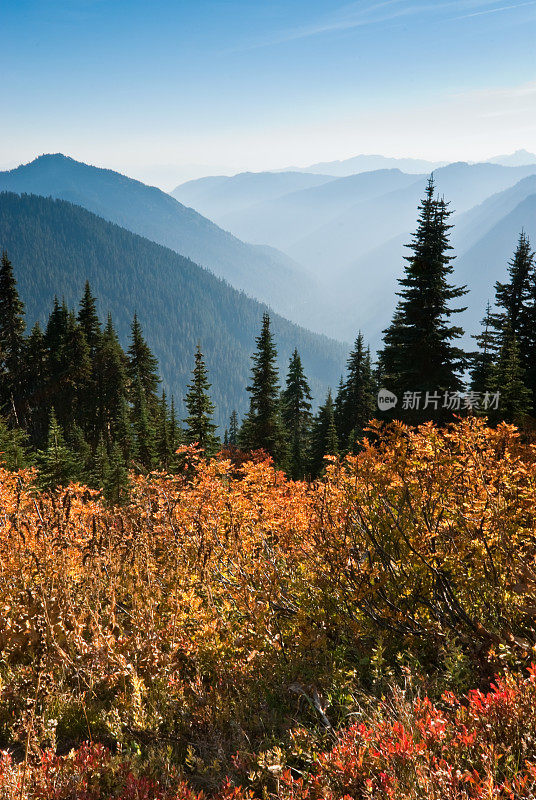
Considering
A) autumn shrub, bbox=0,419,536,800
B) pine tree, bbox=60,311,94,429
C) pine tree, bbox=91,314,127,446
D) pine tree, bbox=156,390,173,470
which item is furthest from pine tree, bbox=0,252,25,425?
autumn shrub, bbox=0,419,536,800

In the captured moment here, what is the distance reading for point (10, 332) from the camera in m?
41.9

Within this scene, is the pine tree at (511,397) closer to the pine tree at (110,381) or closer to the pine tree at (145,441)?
the pine tree at (145,441)

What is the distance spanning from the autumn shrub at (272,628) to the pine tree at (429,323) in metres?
18.3

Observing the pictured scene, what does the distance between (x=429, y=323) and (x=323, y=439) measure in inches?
683

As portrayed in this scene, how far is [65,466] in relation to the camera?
28.7 meters

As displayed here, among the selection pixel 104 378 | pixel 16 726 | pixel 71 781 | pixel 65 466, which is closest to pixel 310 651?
pixel 71 781

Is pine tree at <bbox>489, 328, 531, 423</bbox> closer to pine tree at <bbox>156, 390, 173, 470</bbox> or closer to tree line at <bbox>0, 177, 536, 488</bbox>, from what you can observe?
tree line at <bbox>0, 177, 536, 488</bbox>

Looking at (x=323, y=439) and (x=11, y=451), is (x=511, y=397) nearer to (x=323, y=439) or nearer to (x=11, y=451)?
(x=323, y=439)

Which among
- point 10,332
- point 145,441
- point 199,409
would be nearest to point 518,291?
point 199,409

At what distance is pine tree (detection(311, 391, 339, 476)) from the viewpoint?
116ft

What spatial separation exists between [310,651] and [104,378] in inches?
1792

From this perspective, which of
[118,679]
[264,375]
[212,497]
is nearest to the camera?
[118,679]

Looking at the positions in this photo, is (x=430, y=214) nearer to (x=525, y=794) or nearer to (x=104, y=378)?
(x=525, y=794)

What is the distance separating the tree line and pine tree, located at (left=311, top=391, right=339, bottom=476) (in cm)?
14
